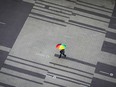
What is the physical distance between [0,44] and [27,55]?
7.80 feet

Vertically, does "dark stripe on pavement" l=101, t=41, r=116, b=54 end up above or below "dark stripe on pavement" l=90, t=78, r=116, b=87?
above

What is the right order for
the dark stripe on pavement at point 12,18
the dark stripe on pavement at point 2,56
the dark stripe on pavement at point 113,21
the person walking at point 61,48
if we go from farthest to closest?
the dark stripe on pavement at point 113,21 < the dark stripe on pavement at point 12,18 < the dark stripe on pavement at point 2,56 < the person walking at point 61,48

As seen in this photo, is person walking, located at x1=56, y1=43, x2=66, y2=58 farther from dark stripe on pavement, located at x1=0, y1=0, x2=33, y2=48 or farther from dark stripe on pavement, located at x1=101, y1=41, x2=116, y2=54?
dark stripe on pavement, located at x1=0, y1=0, x2=33, y2=48

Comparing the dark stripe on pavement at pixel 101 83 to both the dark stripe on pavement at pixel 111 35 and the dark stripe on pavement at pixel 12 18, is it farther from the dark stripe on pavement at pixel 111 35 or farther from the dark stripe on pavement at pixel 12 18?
the dark stripe on pavement at pixel 12 18

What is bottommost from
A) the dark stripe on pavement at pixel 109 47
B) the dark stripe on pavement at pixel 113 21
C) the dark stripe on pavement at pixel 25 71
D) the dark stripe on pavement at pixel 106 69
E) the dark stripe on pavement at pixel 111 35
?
the dark stripe on pavement at pixel 25 71

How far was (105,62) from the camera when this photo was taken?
1995 centimetres

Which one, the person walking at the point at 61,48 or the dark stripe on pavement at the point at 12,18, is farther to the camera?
the dark stripe on pavement at the point at 12,18

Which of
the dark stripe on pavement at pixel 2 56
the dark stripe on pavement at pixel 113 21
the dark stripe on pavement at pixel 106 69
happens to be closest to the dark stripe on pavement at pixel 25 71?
the dark stripe on pavement at pixel 2 56

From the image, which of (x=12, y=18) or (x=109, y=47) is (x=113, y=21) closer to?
(x=109, y=47)

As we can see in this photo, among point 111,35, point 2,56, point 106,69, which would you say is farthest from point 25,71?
point 111,35

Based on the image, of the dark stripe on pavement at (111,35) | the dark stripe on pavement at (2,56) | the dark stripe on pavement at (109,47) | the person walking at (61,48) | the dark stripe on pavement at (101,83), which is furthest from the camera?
the dark stripe on pavement at (111,35)

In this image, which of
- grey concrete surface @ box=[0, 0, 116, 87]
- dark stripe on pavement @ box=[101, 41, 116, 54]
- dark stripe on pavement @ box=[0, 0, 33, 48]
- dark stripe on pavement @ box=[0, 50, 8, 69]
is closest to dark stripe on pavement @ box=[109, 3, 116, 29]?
grey concrete surface @ box=[0, 0, 116, 87]

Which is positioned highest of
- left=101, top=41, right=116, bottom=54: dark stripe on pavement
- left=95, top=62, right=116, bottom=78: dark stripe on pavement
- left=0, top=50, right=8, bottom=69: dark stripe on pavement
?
left=101, top=41, right=116, bottom=54: dark stripe on pavement

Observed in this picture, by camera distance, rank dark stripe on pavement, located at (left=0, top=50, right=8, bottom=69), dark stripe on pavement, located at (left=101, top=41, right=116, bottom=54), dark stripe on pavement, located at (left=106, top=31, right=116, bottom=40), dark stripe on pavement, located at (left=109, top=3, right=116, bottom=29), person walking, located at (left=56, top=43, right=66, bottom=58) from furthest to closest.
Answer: dark stripe on pavement, located at (left=109, top=3, right=116, bottom=29)
dark stripe on pavement, located at (left=106, top=31, right=116, bottom=40)
dark stripe on pavement, located at (left=101, top=41, right=116, bottom=54)
dark stripe on pavement, located at (left=0, top=50, right=8, bottom=69)
person walking, located at (left=56, top=43, right=66, bottom=58)
